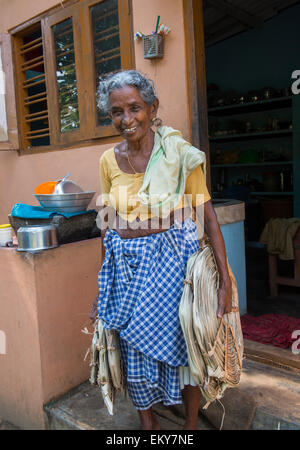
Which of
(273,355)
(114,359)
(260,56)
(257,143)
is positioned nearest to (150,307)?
(114,359)

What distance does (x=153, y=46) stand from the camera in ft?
9.02

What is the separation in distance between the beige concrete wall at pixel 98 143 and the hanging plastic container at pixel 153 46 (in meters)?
0.05

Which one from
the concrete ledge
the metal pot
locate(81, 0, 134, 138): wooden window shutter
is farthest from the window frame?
the concrete ledge

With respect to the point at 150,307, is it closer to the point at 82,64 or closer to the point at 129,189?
the point at 129,189

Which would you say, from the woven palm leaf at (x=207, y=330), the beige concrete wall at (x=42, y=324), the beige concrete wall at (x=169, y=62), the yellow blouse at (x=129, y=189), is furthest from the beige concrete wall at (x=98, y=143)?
the woven palm leaf at (x=207, y=330)

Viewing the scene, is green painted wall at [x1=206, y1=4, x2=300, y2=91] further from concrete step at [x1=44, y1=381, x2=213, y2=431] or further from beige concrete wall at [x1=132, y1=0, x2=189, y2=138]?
concrete step at [x1=44, y1=381, x2=213, y2=431]

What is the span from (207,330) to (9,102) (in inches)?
135

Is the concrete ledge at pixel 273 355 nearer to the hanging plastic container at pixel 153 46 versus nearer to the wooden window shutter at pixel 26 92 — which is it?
the hanging plastic container at pixel 153 46

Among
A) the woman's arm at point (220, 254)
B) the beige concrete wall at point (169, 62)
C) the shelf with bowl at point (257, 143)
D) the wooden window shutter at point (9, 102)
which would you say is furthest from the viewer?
the shelf with bowl at point (257, 143)

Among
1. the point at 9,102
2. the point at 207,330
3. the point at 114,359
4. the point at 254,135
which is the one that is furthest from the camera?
the point at 254,135

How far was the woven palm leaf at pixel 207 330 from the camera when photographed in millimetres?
1667

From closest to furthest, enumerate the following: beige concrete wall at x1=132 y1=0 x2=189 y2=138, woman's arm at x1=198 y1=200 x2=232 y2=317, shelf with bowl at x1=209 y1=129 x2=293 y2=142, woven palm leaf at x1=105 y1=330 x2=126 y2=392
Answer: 1. woman's arm at x1=198 y1=200 x2=232 y2=317
2. woven palm leaf at x1=105 y1=330 x2=126 y2=392
3. beige concrete wall at x1=132 y1=0 x2=189 y2=138
4. shelf with bowl at x1=209 y1=129 x2=293 y2=142

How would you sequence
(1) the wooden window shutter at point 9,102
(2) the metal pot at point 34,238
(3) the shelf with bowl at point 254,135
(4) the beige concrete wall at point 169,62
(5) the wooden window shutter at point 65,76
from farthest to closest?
(3) the shelf with bowl at point 254,135
(1) the wooden window shutter at point 9,102
(5) the wooden window shutter at point 65,76
(4) the beige concrete wall at point 169,62
(2) the metal pot at point 34,238

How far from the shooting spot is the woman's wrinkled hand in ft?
5.72
